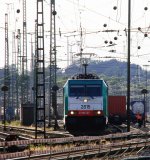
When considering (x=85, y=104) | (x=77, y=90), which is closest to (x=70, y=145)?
(x=85, y=104)

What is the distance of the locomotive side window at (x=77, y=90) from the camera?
3269 cm

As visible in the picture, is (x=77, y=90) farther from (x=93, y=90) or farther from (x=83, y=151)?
(x=83, y=151)

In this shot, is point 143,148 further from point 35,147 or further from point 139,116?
point 139,116

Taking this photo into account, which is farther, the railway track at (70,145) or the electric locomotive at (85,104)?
the electric locomotive at (85,104)

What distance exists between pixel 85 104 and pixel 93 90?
3.31 feet

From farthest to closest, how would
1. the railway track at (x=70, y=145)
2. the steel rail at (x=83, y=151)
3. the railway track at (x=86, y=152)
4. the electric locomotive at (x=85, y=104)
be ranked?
the electric locomotive at (x=85, y=104)
the railway track at (x=70, y=145)
the steel rail at (x=83, y=151)
the railway track at (x=86, y=152)

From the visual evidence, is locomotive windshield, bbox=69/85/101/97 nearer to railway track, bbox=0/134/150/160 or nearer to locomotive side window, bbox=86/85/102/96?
locomotive side window, bbox=86/85/102/96

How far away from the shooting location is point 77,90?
32781 mm

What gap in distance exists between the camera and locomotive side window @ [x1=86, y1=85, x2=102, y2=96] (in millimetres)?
32763

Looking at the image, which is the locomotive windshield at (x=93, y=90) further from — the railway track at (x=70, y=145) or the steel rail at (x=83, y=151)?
the steel rail at (x=83, y=151)

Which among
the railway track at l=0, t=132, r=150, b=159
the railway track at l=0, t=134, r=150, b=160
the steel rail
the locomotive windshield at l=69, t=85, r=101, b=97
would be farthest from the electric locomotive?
the railway track at l=0, t=134, r=150, b=160

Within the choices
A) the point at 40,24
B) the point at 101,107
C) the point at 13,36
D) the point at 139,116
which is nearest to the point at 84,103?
the point at 101,107

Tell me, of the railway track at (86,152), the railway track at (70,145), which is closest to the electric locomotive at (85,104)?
the railway track at (70,145)

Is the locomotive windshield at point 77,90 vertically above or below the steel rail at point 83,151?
above
